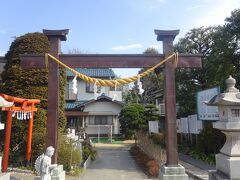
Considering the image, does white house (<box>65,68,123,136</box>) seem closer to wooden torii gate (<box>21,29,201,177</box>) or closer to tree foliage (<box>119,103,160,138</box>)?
tree foliage (<box>119,103,160,138</box>)

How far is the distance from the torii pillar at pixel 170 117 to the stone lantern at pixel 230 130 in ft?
5.95

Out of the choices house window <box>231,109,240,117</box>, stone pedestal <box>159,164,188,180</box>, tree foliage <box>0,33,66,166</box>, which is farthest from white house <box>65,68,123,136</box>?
house window <box>231,109,240,117</box>

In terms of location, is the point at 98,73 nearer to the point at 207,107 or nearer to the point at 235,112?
the point at 207,107

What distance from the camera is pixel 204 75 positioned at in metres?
25.8

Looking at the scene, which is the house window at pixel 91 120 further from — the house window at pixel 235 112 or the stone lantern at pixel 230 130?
the house window at pixel 235 112

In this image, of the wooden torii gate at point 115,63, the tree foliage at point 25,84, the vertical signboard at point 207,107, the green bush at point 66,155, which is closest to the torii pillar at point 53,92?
the wooden torii gate at point 115,63

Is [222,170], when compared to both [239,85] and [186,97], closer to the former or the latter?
[239,85]

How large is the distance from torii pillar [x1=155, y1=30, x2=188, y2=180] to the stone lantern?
1.81 metres

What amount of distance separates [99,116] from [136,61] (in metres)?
27.8

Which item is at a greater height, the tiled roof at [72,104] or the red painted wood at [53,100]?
the tiled roof at [72,104]

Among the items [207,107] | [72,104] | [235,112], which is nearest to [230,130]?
[235,112]

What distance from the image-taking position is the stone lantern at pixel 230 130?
24.0ft

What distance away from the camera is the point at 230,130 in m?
7.50

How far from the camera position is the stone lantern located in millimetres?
7328
